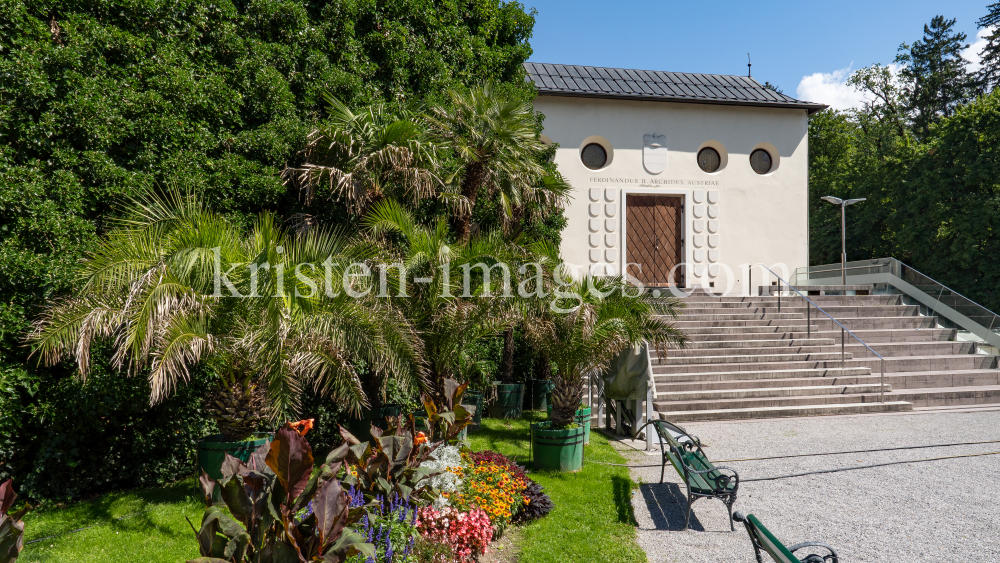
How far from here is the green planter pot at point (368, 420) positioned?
373 inches

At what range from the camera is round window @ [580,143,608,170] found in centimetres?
1806

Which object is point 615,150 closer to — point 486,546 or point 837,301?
point 837,301

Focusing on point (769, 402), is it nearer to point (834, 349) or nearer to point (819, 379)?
point (819, 379)

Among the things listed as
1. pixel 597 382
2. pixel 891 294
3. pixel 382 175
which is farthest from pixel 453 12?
pixel 891 294

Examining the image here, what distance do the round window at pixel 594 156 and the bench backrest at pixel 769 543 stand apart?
1532 cm

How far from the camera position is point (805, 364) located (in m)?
12.7

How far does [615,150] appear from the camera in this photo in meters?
18.0

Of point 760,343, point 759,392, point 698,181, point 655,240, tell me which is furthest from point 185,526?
point 698,181

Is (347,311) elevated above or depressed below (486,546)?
above

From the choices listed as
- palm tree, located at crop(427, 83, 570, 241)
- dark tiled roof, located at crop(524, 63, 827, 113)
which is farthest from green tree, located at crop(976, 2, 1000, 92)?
palm tree, located at crop(427, 83, 570, 241)

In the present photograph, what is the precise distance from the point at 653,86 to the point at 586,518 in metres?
16.2

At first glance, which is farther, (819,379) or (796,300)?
(796,300)

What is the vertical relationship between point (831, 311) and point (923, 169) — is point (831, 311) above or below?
below

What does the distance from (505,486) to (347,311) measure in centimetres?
235
